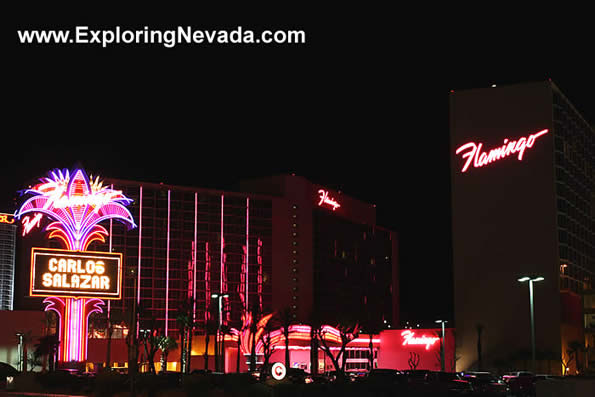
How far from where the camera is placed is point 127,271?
140250 mm

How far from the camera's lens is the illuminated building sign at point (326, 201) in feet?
549

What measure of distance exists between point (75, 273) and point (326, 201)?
98586mm

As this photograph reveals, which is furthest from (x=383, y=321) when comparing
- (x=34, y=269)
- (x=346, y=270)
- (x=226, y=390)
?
(x=226, y=390)

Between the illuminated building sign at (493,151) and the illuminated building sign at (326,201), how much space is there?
2550 inches

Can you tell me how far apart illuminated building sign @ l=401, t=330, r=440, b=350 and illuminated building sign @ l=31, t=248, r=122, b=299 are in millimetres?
44390

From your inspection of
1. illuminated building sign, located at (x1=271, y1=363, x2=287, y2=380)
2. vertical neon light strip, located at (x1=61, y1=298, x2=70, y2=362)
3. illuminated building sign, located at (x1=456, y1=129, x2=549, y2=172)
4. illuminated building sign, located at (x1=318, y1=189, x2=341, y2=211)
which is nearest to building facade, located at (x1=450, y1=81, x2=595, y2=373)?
illuminated building sign, located at (x1=456, y1=129, x2=549, y2=172)

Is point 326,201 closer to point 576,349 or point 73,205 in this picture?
point 576,349

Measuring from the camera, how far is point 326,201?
555 ft

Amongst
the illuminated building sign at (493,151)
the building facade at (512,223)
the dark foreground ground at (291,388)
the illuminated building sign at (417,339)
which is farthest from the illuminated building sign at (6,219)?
the dark foreground ground at (291,388)

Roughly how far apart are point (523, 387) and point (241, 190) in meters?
115

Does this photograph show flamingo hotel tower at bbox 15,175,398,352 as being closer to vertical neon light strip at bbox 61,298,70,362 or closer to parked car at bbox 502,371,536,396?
vertical neon light strip at bbox 61,298,70,362

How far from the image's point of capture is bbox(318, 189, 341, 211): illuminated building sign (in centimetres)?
16738

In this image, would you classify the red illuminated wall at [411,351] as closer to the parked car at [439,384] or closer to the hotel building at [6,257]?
the parked car at [439,384]

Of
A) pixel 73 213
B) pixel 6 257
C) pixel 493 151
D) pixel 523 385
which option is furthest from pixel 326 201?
pixel 523 385
